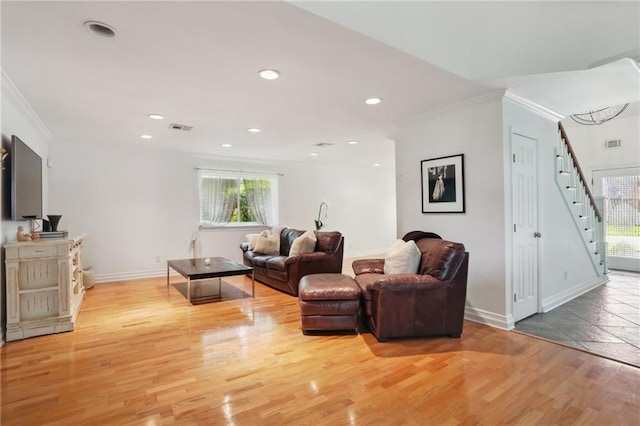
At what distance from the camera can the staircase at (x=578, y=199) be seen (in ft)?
13.4

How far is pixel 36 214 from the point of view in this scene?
3645mm

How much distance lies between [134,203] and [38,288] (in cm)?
282

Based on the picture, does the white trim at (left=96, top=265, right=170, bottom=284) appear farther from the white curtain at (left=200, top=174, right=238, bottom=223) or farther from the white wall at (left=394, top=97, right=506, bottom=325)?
the white wall at (left=394, top=97, right=506, bottom=325)

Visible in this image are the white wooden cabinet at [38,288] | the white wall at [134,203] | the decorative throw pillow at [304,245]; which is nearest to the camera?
the white wooden cabinet at [38,288]

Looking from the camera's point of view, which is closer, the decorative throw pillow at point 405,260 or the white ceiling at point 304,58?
the white ceiling at point 304,58

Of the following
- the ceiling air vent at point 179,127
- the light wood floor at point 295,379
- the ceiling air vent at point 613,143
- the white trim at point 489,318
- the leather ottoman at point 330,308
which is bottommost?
the light wood floor at point 295,379

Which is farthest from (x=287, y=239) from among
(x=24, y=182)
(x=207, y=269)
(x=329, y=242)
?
(x=24, y=182)

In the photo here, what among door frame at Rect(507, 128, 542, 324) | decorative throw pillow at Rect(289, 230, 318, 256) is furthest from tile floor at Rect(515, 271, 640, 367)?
Answer: decorative throw pillow at Rect(289, 230, 318, 256)

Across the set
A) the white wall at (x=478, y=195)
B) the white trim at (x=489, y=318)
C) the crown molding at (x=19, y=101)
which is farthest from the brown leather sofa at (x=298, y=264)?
the crown molding at (x=19, y=101)

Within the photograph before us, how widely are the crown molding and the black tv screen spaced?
0.38m

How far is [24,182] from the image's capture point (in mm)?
3287

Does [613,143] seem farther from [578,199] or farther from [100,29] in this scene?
[100,29]

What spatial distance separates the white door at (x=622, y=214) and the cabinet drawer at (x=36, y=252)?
334 inches

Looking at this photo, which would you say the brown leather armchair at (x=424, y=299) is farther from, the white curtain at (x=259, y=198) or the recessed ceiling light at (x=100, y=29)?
the white curtain at (x=259, y=198)
